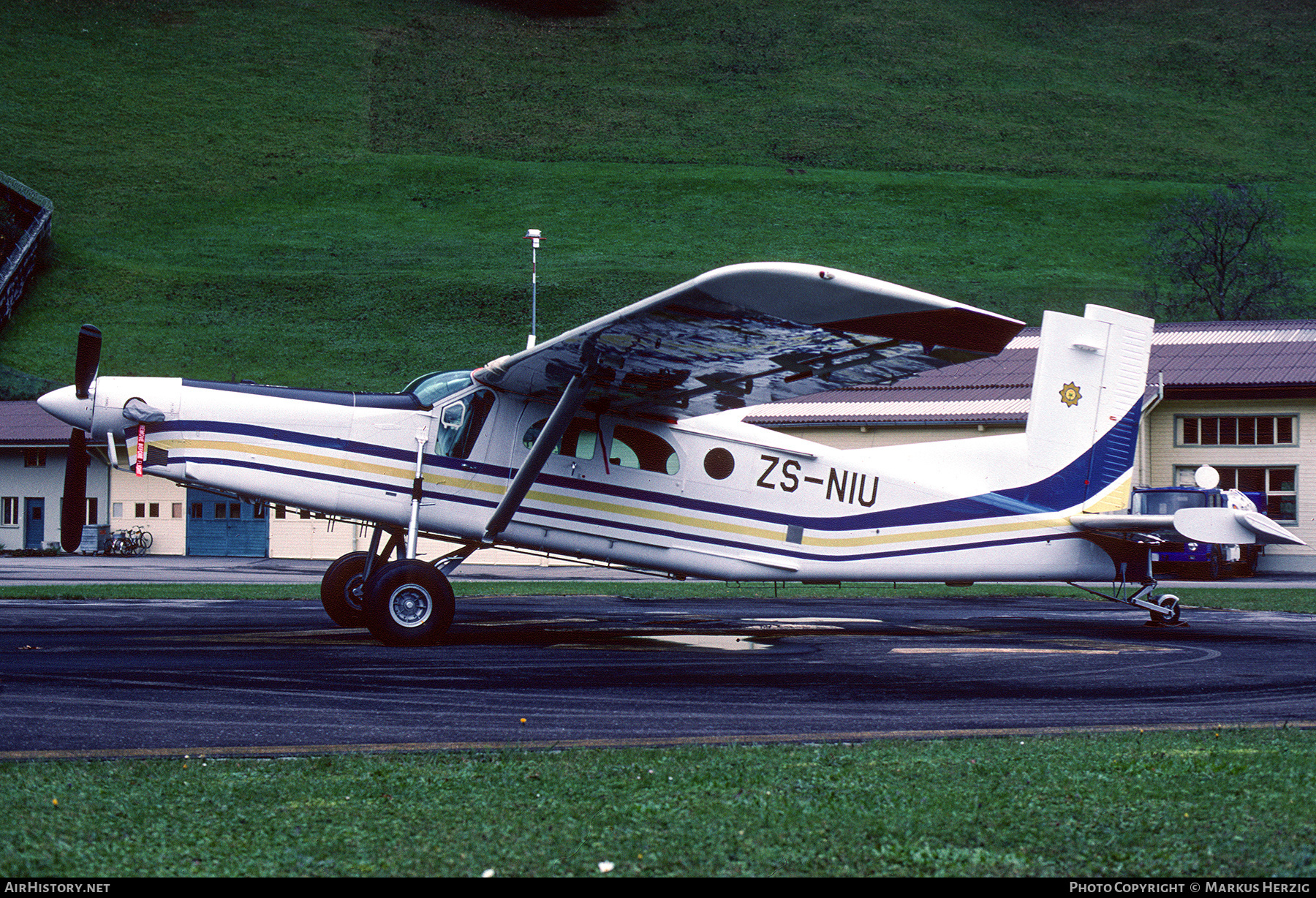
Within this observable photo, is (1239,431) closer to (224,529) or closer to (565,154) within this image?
(224,529)

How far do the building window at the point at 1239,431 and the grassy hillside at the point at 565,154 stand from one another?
33.2 meters

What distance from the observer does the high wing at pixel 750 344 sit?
800 centimetres

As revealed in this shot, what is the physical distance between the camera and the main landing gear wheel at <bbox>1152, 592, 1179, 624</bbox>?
13758 millimetres

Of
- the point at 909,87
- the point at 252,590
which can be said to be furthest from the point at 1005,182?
the point at 252,590

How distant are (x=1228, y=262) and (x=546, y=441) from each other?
176 feet

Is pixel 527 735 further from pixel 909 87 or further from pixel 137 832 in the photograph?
pixel 909 87

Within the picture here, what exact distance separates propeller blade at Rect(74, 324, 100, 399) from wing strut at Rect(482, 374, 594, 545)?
4161 mm

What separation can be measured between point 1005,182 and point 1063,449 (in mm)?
74563

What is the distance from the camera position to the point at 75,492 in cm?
1164

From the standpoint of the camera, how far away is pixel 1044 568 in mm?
12977

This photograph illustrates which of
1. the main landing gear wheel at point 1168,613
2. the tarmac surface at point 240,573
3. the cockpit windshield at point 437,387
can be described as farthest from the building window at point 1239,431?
the cockpit windshield at point 437,387

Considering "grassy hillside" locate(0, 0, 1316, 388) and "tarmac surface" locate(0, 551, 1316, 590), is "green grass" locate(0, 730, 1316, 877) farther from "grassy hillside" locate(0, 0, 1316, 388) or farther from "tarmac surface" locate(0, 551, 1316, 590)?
"grassy hillside" locate(0, 0, 1316, 388)

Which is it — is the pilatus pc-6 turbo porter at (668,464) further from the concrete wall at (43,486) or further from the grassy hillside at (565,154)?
the grassy hillside at (565,154)

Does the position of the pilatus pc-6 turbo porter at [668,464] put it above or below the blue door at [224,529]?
above
